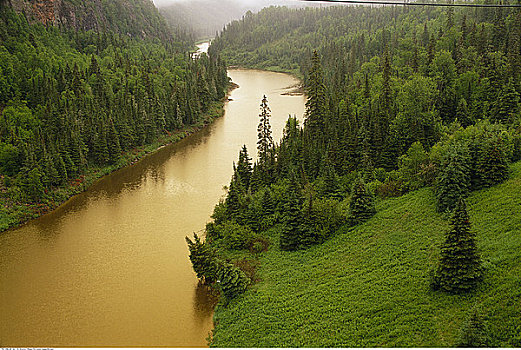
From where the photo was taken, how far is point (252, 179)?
4919 centimetres

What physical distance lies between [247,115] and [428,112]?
179 ft

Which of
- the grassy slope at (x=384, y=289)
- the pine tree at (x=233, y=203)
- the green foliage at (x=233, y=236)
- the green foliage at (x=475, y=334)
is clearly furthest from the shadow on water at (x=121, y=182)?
the green foliage at (x=475, y=334)

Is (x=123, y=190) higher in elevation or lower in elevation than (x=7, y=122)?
lower

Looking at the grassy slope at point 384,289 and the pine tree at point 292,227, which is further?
the pine tree at point 292,227

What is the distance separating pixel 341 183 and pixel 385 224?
36.4ft

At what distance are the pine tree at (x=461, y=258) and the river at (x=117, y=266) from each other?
55.3ft

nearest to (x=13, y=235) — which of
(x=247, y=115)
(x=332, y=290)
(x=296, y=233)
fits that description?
(x=296, y=233)

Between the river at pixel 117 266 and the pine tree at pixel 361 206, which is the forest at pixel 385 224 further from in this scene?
the river at pixel 117 266

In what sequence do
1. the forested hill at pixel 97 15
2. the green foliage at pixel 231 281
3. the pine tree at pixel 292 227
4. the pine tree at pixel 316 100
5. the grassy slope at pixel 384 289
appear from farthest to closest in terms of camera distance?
the forested hill at pixel 97 15, the pine tree at pixel 316 100, the pine tree at pixel 292 227, the green foliage at pixel 231 281, the grassy slope at pixel 384 289

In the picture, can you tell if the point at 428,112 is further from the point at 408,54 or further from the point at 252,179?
the point at 408,54

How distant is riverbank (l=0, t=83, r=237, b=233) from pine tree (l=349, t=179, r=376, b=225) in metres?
37.1

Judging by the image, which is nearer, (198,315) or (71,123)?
(198,315)

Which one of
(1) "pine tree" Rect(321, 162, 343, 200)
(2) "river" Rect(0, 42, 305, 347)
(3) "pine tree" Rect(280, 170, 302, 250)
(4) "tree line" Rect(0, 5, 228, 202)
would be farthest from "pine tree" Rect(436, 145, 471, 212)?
(4) "tree line" Rect(0, 5, 228, 202)

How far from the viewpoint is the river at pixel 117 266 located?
100ft
